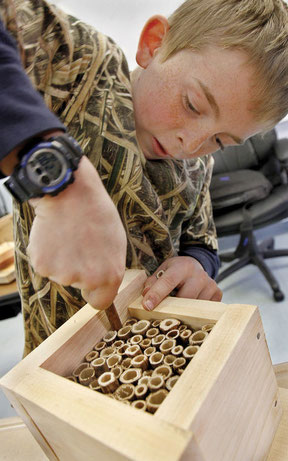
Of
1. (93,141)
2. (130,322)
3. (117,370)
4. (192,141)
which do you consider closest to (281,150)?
(192,141)

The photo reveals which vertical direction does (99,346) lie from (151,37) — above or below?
below

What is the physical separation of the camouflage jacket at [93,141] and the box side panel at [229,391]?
0.98ft

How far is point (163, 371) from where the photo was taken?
41 centimetres

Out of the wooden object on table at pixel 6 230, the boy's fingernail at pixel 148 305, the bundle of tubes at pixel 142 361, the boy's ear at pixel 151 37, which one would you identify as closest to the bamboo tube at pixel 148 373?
the bundle of tubes at pixel 142 361

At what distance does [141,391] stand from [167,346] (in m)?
0.08

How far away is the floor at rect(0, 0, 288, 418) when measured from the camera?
173cm

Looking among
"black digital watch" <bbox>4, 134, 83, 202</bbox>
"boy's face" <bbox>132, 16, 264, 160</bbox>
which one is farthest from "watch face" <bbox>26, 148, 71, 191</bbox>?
"boy's face" <bbox>132, 16, 264, 160</bbox>

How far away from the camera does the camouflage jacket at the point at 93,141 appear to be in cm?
54

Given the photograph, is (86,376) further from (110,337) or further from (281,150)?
(281,150)

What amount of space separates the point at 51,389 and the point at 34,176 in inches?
9.6

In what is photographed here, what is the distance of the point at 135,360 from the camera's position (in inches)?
17.3

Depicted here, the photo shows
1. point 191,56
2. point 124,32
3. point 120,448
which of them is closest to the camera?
point 120,448

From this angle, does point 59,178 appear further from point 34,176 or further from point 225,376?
point 225,376

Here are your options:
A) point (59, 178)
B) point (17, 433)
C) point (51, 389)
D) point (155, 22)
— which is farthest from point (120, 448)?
point (155, 22)
